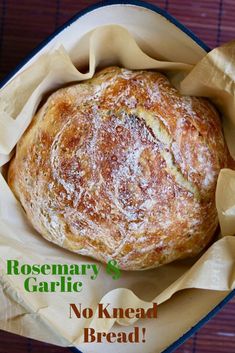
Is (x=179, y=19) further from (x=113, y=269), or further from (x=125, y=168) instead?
(x=113, y=269)

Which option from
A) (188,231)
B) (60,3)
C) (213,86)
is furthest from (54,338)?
(60,3)

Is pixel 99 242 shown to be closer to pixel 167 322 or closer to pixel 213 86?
pixel 167 322

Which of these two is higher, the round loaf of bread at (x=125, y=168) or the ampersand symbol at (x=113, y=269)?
the round loaf of bread at (x=125, y=168)

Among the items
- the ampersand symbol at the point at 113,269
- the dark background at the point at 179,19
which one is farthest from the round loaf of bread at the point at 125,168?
the dark background at the point at 179,19

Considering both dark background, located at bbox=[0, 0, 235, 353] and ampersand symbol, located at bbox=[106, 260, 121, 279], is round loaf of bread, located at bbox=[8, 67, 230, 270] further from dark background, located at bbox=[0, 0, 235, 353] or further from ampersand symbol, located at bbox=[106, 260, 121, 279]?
dark background, located at bbox=[0, 0, 235, 353]

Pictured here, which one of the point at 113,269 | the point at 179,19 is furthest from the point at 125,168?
the point at 179,19

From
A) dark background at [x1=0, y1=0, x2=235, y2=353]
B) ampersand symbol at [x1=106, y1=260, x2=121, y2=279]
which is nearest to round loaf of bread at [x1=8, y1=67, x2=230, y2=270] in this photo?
ampersand symbol at [x1=106, y1=260, x2=121, y2=279]

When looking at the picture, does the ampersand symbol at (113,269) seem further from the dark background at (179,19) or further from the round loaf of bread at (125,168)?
the dark background at (179,19)
